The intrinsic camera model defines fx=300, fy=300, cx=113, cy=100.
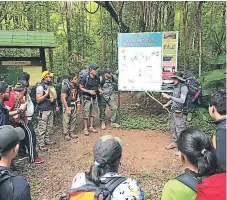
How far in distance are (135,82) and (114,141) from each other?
192 inches

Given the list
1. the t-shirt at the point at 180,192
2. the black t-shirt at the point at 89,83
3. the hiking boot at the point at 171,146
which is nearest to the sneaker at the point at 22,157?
the black t-shirt at the point at 89,83

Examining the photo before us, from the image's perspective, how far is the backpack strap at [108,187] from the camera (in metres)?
1.71

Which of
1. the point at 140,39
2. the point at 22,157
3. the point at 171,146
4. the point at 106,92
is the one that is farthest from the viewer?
the point at 106,92

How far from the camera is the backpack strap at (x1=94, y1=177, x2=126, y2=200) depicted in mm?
1714

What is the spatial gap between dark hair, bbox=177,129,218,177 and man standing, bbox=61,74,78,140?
13.4 feet

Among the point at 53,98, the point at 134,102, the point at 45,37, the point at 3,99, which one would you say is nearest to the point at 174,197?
the point at 3,99

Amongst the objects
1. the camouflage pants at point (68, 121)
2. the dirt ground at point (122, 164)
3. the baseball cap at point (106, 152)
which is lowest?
the dirt ground at point (122, 164)

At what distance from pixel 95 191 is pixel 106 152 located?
10.4 inches

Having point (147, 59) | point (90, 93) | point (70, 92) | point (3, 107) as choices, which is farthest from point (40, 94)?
point (147, 59)

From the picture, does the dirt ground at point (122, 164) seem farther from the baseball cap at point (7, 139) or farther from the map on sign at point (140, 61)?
the baseball cap at point (7, 139)

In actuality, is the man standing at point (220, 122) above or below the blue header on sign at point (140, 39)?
below

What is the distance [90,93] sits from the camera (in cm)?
638

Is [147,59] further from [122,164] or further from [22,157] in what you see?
[22,157]

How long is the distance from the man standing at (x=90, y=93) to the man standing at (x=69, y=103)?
321mm
